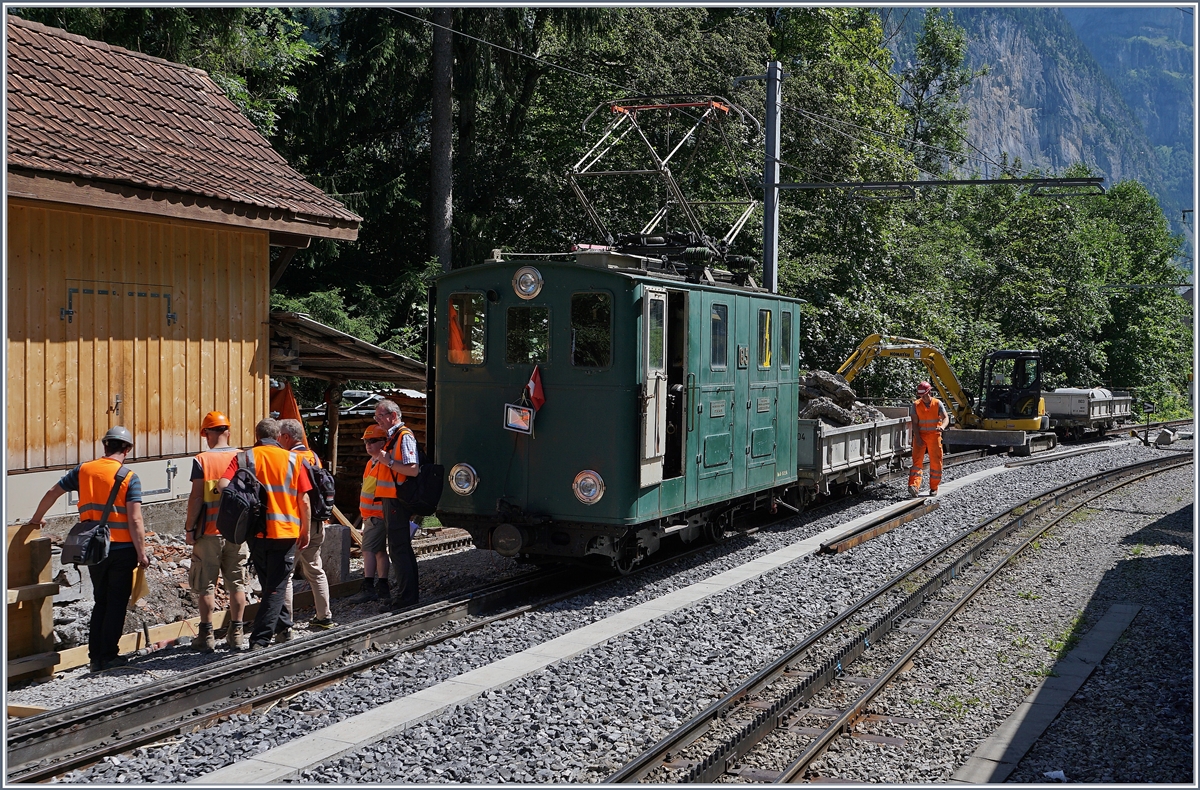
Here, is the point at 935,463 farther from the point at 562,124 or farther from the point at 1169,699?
the point at 562,124

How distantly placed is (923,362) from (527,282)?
1660 centimetres

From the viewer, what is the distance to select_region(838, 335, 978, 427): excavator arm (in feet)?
69.7

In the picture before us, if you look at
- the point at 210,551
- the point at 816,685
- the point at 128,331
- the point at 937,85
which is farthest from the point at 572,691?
the point at 937,85

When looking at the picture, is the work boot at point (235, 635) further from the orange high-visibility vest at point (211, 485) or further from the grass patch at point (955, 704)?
the grass patch at point (955, 704)

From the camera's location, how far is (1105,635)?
928cm

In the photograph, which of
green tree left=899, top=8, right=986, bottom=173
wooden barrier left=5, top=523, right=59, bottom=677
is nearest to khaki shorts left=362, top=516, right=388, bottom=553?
wooden barrier left=5, top=523, right=59, bottom=677

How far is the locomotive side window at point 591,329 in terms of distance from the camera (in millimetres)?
9836

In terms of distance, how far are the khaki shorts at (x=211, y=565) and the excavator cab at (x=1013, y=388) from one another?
2321 centimetres

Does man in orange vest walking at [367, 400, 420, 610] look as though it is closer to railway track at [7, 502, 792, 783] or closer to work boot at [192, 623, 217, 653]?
railway track at [7, 502, 792, 783]

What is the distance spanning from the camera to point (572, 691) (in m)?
7.23

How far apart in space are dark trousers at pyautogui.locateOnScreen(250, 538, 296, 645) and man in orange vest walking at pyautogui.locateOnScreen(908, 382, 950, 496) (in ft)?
40.4

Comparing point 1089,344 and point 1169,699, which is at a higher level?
point 1089,344

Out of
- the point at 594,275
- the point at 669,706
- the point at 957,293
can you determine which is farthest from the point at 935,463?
the point at 957,293

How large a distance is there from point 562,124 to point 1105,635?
20.3 meters
